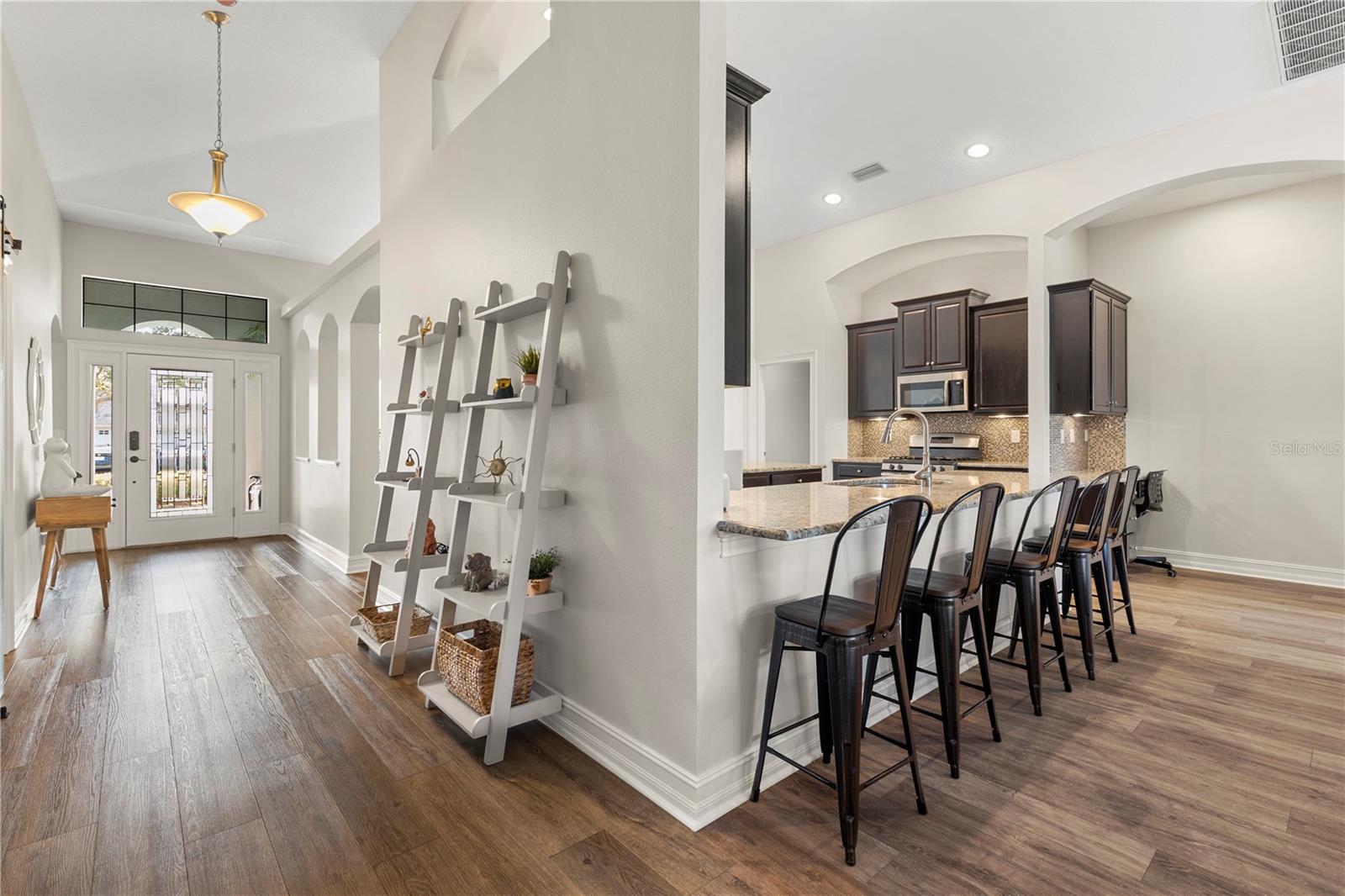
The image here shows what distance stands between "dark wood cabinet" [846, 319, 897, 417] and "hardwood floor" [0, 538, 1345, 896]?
12.5ft

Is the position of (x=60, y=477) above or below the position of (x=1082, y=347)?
below

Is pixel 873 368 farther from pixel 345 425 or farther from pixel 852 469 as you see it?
pixel 345 425

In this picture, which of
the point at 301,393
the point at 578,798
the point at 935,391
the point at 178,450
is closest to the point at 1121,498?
the point at 935,391

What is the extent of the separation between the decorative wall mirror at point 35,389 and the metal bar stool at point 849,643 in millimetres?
5125

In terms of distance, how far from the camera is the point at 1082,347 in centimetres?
523

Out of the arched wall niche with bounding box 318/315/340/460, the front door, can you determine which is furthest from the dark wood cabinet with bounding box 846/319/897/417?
the front door

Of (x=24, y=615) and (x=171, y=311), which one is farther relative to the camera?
(x=171, y=311)

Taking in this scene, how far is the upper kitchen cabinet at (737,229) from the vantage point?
235 cm

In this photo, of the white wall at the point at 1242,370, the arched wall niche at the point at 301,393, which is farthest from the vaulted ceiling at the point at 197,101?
the white wall at the point at 1242,370

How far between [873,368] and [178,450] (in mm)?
7914

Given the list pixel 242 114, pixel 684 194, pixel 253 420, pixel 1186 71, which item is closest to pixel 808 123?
pixel 1186 71

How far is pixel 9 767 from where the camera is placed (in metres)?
2.29

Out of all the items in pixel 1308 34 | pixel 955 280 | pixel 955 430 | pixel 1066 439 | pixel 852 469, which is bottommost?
pixel 852 469

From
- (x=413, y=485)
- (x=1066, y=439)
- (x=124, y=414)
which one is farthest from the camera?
(x=124, y=414)
